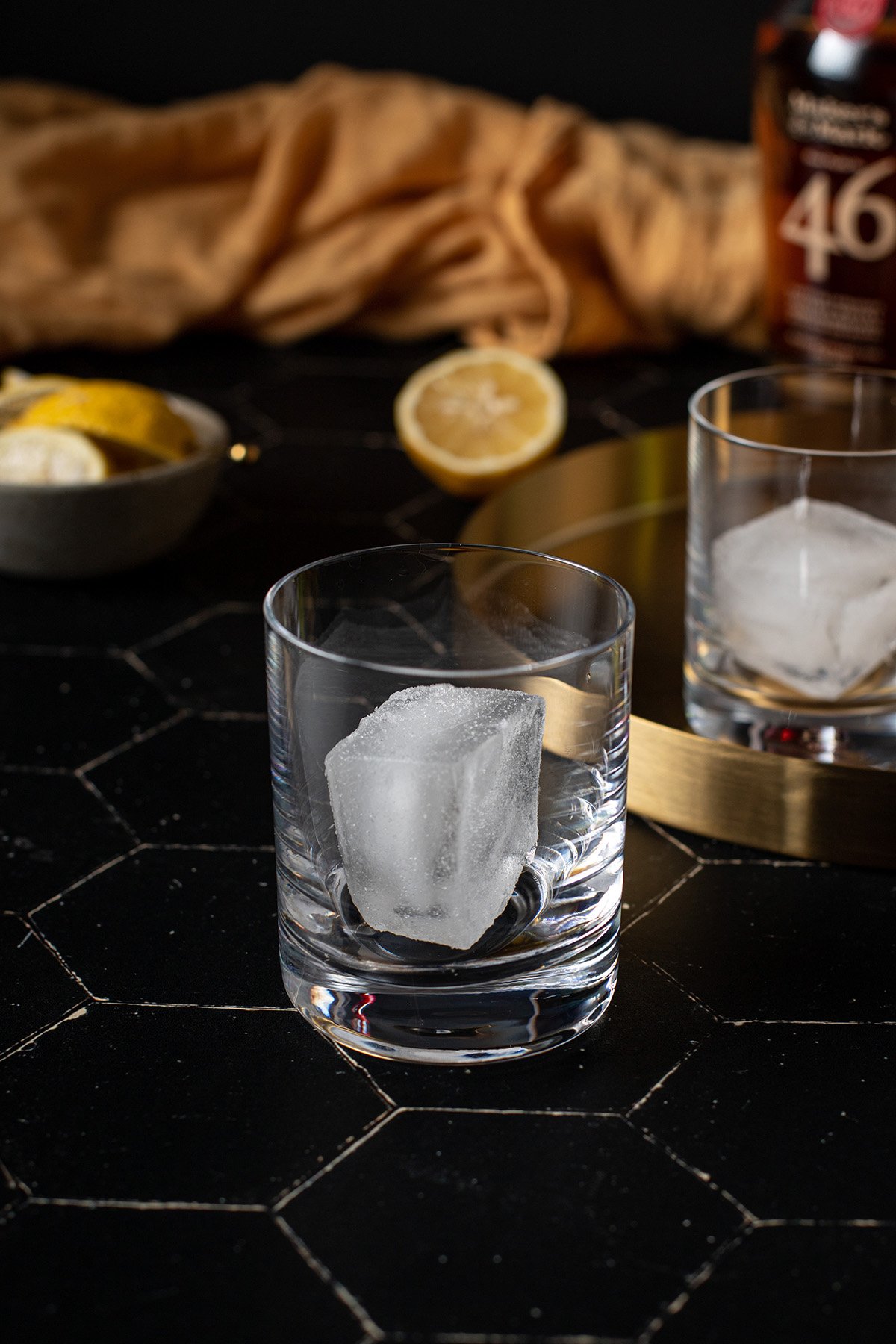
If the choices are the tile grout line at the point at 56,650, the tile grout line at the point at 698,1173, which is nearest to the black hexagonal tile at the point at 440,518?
the tile grout line at the point at 56,650

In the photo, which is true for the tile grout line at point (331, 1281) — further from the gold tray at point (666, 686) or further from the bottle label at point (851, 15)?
the bottle label at point (851, 15)

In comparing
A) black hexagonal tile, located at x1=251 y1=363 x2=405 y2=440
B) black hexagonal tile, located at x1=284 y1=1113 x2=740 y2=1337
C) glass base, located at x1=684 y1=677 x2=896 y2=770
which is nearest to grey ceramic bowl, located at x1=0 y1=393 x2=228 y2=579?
black hexagonal tile, located at x1=251 y1=363 x2=405 y2=440

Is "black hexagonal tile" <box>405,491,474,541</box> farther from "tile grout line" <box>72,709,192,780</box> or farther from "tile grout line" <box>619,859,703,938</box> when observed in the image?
"tile grout line" <box>619,859,703,938</box>

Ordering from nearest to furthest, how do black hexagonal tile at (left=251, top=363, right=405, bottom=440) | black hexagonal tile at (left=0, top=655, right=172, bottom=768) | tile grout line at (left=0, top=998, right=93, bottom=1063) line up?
1. tile grout line at (left=0, top=998, right=93, bottom=1063)
2. black hexagonal tile at (left=0, top=655, right=172, bottom=768)
3. black hexagonal tile at (left=251, top=363, right=405, bottom=440)

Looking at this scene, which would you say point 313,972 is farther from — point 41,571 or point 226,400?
point 226,400

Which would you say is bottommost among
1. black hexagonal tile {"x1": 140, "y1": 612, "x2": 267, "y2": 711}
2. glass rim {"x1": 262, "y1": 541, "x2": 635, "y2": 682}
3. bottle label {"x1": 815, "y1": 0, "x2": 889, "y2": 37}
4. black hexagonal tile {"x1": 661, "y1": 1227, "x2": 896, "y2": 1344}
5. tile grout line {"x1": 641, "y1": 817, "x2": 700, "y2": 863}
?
black hexagonal tile {"x1": 140, "y1": 612, "x2": 267, "y2": 711}

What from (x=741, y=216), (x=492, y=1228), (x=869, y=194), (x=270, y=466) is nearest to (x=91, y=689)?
(x=270, y=466)
